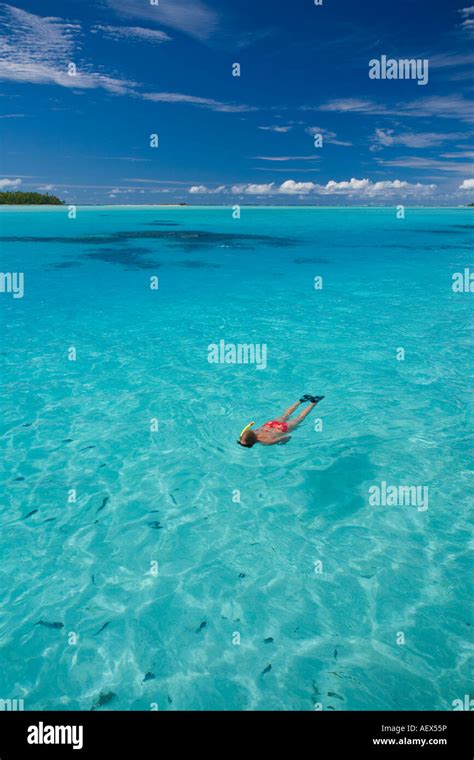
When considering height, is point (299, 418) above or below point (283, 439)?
above

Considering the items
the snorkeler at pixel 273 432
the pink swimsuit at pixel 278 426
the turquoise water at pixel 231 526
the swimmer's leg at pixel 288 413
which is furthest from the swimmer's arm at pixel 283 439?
the swimmer's leg at pixel 288 413

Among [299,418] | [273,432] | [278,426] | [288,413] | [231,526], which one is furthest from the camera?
[288,413]

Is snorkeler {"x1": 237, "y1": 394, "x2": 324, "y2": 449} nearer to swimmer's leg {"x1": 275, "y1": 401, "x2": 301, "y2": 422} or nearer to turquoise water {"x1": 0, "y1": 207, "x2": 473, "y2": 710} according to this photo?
swimmer's leg {"x1": 275, "y1": 401, "x2": 301, "y2": 422}

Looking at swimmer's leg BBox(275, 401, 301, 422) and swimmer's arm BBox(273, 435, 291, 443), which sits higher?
swimmer's leg BBox(275, 401, 301, 422)

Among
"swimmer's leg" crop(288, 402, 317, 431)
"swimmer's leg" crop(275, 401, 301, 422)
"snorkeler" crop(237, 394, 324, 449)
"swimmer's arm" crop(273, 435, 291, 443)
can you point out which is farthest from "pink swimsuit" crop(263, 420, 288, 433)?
"swimmer's leg" crop(275, 401, 301, 422)

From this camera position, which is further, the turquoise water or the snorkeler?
the snorkeler

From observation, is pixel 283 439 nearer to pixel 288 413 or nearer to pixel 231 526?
pixel 288 413

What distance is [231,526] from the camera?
29.0 feet

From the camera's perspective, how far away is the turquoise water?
6.22m

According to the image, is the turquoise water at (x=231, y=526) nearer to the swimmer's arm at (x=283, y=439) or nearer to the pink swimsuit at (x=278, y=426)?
the swimmer's arm at (x=283, y=439)

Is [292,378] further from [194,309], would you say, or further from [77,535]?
[194,309]

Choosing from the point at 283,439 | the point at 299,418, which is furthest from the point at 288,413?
the point at 283,439

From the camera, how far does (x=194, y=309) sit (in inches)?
1001
